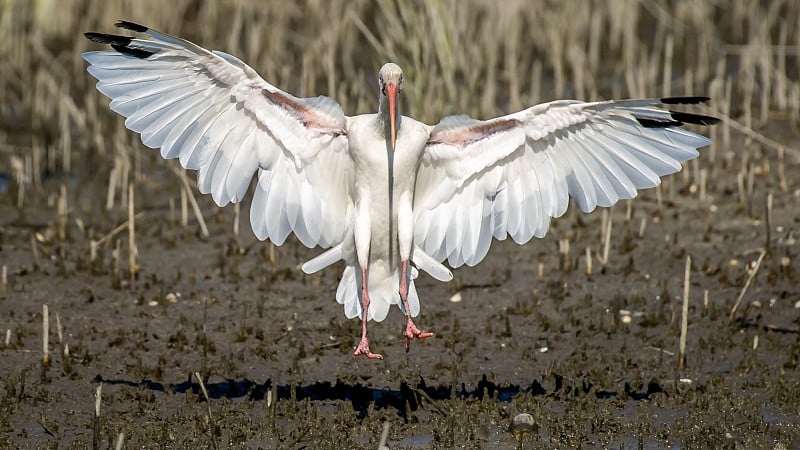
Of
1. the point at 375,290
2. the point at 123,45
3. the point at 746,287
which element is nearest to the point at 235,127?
the point at 123,45

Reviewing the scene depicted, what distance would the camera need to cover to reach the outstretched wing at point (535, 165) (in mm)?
6191

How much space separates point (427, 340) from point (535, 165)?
1463 mm

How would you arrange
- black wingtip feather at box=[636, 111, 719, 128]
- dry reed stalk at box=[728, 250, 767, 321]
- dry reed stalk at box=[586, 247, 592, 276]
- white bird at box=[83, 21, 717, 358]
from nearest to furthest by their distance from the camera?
black wingtip feather at box=[636, 111, 719, 128] → white bird at box=[83, 21, 717, 358] → dry reed stalk at box=[728, 250, 767, 321] → dry reed stalk at box=[586, 247, 592, 276]

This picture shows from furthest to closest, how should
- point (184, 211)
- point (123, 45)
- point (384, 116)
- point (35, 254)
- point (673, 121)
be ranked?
point (184, 211), point (35, 254), point (384, 116), point (673, 121), point (123, 45)

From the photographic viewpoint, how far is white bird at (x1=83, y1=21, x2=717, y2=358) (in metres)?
6.14

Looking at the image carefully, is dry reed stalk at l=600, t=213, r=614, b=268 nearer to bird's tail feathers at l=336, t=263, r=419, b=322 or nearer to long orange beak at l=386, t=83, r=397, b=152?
bird's tail feathers at l=336, t=263, r=419, b=322

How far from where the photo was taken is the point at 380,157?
20.9 feet

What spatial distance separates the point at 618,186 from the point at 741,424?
1.42 metres

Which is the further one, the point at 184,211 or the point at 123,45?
the point at 184,211

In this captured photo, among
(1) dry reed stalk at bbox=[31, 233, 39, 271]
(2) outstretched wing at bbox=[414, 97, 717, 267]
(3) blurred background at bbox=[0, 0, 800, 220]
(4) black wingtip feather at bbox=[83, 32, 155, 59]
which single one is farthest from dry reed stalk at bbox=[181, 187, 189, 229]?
(4) black wingtip feather at bbox=[83, 32, 155, 59]

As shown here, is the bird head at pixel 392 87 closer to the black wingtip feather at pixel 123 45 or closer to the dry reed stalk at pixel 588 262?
the black wingtip feather at pixel 123 45

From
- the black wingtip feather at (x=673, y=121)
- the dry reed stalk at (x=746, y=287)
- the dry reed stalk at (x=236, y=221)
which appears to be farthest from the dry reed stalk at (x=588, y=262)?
the dry reed stalk at (x=236, y=221)

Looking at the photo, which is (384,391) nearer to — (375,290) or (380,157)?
(375,290)

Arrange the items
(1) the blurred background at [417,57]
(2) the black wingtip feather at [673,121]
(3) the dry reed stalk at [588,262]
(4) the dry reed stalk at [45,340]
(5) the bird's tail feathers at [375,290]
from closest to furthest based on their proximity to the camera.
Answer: (2) the black wingtip feather at [673,121] < (4) the dry reed stalk at [45,340] < (5) the bird's tail feathers at [375,290] < (3) the dry reed stalk at [588,262] < (1) the blurred background at [417,57]
